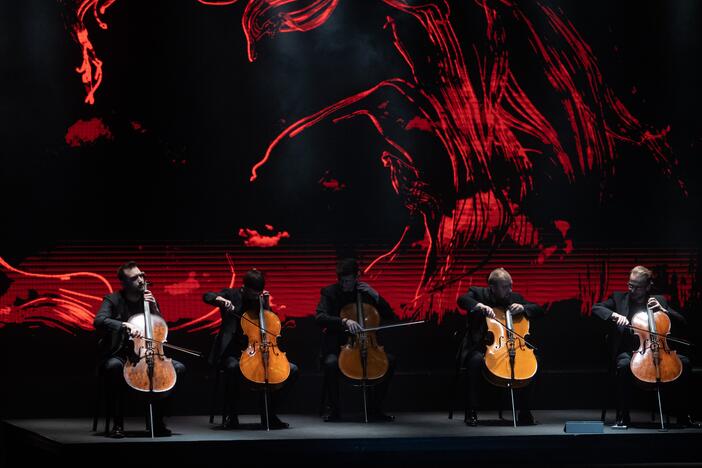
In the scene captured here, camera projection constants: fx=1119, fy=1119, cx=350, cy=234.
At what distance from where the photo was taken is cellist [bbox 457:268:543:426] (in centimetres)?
698

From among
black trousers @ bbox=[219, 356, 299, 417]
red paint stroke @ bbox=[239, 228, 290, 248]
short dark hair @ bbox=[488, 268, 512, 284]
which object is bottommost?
black trousers @ bbox=[219, 356, 299, 417]

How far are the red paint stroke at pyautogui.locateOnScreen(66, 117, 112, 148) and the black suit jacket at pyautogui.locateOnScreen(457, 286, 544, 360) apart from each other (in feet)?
9.03

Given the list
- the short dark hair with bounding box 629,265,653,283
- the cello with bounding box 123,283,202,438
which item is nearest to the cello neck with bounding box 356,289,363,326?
the cello with bounding box 123,283,202,438

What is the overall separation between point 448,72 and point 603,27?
121cm

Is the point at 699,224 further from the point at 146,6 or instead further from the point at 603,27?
the point at 146,6

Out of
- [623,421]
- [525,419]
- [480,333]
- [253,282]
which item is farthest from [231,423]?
[623,421]

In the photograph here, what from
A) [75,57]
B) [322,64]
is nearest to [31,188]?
[75,57]

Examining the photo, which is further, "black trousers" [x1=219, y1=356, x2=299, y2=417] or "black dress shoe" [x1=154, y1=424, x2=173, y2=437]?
"black trousers" [x1=219, y1=356, x2=299, y2=417]

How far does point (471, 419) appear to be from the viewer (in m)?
7.00

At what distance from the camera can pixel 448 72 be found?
26.6 ft

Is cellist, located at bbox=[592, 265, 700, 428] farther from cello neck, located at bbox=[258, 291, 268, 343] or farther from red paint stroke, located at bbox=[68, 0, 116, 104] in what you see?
red paint stroke, located at bbox=[68, 0, 116, 104]

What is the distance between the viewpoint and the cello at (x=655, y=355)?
6602mm

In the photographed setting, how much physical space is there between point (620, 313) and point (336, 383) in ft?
6.05

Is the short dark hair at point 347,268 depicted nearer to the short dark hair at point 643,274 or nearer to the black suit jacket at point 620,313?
the black suit jacket at point 620,313
